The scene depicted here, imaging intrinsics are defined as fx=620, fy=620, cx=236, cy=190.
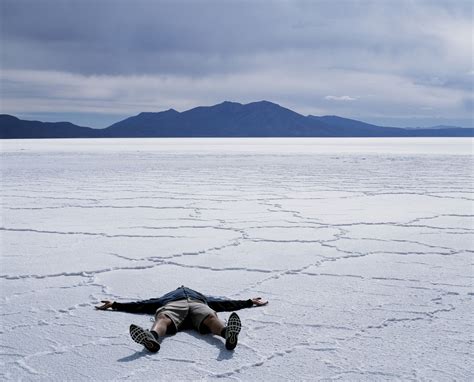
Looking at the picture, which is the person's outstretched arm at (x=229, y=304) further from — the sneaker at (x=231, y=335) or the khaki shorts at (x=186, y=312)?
the sneaker at (x=231, y=335)

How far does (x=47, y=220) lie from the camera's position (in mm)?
6988

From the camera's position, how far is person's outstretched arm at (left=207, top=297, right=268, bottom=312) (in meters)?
3.48

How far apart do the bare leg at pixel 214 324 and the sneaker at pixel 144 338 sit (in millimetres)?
325

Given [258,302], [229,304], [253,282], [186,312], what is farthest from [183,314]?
[253,282]

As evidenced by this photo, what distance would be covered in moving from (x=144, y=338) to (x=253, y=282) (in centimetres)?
140

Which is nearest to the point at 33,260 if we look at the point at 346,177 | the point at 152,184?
the point at 152,184

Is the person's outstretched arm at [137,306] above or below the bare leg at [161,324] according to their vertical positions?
below

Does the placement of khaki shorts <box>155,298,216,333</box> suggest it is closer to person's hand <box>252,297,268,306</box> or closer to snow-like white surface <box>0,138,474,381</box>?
snow-like white surface <box>0,138,474,381</box>

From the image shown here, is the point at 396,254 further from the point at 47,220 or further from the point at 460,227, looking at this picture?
the point at 47,220

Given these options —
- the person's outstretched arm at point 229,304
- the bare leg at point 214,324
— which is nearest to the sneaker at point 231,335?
the bare leg at point 214,324

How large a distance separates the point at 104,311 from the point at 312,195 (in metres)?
6.40

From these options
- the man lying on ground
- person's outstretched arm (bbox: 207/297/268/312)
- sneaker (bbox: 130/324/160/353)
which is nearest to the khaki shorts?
the man lying on ground

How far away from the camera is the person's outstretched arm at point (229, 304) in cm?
348

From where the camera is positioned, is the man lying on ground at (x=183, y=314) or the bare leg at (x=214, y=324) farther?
the bare leg at (x=214, y=324)
